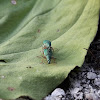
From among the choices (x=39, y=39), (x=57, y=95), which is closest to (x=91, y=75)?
(x=57, y=95)

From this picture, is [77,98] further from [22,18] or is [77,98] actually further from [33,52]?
[22,18]

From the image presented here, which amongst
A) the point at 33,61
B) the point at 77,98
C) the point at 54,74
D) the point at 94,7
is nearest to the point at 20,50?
the point at 33,61

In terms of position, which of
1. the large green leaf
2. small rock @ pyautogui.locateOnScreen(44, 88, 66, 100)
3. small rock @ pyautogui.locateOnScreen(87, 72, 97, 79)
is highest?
the large green leaf

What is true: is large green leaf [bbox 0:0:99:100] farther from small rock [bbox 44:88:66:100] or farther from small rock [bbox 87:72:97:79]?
small rock [bbox 87:72:97:79]

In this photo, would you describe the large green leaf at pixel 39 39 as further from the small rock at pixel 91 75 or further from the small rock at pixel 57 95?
the small rock at pixel 91 75

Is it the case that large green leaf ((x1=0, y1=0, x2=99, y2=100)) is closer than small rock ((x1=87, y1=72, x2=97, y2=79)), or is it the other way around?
large green leaf ((x1=0, y1=0, x2=99, y2=100))

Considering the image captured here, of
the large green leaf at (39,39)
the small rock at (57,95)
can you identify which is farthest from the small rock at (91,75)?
the small rock at (57,95)

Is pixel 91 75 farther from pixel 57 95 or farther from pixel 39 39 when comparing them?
pixel 39 39

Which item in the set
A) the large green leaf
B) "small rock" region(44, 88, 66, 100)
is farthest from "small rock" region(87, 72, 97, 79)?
"small rock" region(44, 88, 66, 100)
